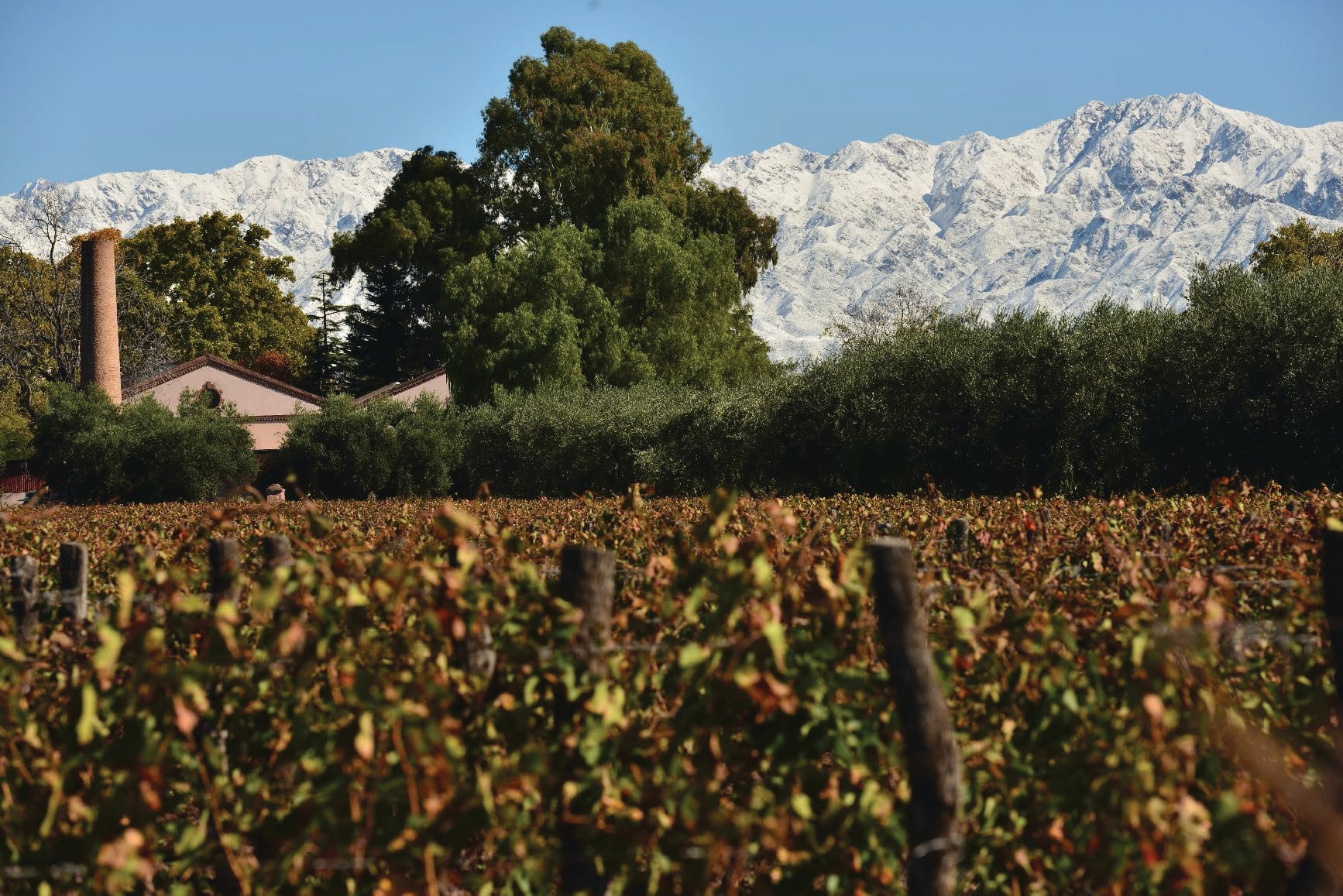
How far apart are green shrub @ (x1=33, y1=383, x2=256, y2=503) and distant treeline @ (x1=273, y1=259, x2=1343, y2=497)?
255 cm

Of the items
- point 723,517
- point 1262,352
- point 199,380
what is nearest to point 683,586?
point 723,517

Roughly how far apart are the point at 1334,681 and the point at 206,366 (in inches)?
1881

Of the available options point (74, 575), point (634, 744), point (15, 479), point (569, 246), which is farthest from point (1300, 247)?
point (15, 479)

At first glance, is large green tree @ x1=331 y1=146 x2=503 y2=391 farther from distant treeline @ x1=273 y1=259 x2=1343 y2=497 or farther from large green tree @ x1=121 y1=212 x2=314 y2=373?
distant treeline @ x1=273 y1=259 x2=1343 y2=497

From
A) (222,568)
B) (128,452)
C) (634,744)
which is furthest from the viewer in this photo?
(128,452)

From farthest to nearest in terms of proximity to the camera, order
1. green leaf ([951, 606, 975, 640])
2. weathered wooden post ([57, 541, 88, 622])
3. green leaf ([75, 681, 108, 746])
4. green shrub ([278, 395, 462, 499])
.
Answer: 1. green shrub ([278, 395, 462, 499])
2. weathered wooden post ([57, 541, 88, 622])
3. green leaf ([951, 606, 975, 640])
4. green leaf ([75, 681, 108, 746])

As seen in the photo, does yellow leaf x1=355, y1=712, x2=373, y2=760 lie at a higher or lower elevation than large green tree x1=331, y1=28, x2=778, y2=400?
lower

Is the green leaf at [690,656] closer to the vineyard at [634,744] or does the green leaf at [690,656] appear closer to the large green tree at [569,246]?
the vineyard at [634,744]

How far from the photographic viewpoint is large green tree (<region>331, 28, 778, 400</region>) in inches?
1508

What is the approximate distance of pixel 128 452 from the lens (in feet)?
111

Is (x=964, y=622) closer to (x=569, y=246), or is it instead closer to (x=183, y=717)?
(x=183, y=717)

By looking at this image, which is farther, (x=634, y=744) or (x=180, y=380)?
(x=180, y=380)

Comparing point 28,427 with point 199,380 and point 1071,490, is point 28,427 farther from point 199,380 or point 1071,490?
point 1071,490

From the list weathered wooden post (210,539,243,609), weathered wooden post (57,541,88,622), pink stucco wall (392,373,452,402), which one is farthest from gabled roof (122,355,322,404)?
weathered wooden post (210,539,243,609)
